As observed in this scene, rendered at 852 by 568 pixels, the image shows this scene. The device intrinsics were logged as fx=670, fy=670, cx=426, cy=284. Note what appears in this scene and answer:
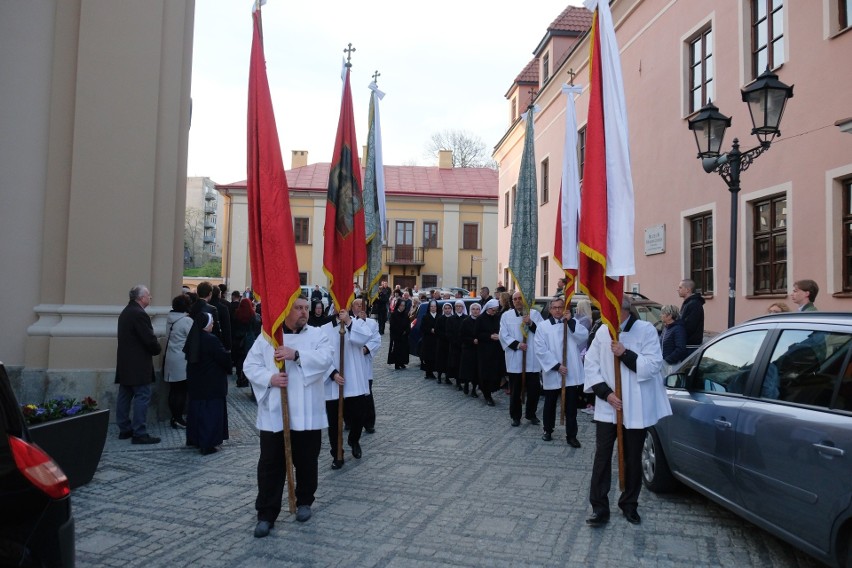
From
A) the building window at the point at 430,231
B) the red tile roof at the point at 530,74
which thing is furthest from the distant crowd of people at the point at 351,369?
the building window at the point at 430,231

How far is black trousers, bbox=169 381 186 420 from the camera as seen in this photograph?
29.9 ft

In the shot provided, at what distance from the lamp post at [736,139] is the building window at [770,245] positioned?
230 cm

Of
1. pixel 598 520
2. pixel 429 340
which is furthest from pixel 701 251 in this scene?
pixel 598 520

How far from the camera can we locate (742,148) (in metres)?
12.7

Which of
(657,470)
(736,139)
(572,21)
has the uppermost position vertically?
(572,21)

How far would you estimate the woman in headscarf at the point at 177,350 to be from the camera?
349 inches

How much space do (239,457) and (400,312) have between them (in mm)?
9796

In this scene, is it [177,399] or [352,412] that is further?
[177,399]

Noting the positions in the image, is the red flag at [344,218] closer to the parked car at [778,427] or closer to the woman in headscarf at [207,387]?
the woman in headscarf at [207,387]

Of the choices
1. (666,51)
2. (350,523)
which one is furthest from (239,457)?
(666,51)

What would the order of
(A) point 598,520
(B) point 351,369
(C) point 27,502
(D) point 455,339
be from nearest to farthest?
(C) point 27,502 < (A) point 598,520 < (B) point 351,369 < (D) point 455,339

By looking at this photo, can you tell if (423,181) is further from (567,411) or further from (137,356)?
(137,356)

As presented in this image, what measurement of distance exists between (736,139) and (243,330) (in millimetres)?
9186

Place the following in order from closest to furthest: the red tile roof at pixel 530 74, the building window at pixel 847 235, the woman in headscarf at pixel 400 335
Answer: the building window at pixel 847 235 → the woman in headscarf at pixel 400 335 → the red tile roof at pixel 530 74
